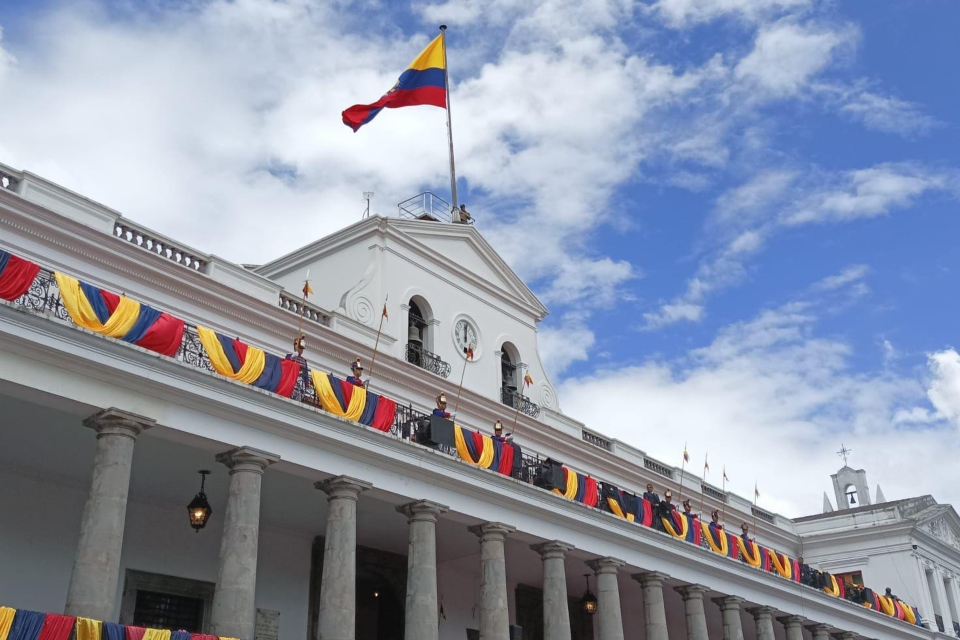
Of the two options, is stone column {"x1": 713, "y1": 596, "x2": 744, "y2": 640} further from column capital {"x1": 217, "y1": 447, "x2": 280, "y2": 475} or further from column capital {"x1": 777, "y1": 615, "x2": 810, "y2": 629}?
column capital {"x1": 217, "y1": 447, "x2": 280, "y2": 475}

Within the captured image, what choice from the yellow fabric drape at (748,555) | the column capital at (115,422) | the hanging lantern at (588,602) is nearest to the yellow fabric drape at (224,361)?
the column capital at (115,422)

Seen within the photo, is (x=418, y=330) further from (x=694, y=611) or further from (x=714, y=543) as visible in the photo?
(x=694, y=611)

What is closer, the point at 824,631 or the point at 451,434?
the point at 451,434

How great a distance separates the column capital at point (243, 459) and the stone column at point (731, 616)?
16.9m

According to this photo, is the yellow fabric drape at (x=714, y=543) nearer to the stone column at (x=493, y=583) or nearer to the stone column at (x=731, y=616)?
the stone column at (x=731, y=616)

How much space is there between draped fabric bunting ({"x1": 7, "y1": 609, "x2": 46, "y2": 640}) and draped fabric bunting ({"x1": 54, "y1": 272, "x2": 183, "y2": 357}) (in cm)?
459

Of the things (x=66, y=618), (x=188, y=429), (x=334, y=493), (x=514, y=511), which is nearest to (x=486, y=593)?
(x=514, y=511)

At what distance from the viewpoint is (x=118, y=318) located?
16.0m

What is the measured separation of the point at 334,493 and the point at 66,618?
5.97 meters

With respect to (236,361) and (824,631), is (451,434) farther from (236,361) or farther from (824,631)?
(824,631)

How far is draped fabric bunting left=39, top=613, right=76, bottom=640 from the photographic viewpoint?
43.2 ft

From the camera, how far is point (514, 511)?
22.4m

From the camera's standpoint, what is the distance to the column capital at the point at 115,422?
15438mm

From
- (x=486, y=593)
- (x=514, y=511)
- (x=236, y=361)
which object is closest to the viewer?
(x=236, y=361)
